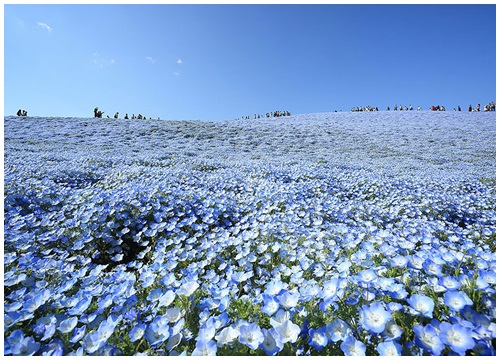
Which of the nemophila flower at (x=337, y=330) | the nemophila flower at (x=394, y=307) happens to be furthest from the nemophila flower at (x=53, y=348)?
the nemophila flower at (x=394, y=307)

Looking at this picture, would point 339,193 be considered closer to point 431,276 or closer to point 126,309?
point 431,276

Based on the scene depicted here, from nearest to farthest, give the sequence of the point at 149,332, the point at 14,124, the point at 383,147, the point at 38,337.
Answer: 1. the point at 149,332
2. the point at 38,337
3. the point at 383,147
4. the point at 14,124

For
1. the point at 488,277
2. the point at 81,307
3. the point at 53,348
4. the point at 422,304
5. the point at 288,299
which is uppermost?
the point at 488,277

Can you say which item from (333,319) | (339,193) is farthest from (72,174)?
(333,319)

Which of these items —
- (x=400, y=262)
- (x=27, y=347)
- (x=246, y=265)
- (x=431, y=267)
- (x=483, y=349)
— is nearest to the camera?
(x=483, y=349)

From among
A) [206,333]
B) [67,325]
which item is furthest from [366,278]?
[67,325]

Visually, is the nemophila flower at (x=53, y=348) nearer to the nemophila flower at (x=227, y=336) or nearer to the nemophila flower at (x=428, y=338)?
the nemophila flower at (x=227, y=336)

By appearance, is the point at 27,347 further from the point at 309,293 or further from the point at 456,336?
the point at 456,336
